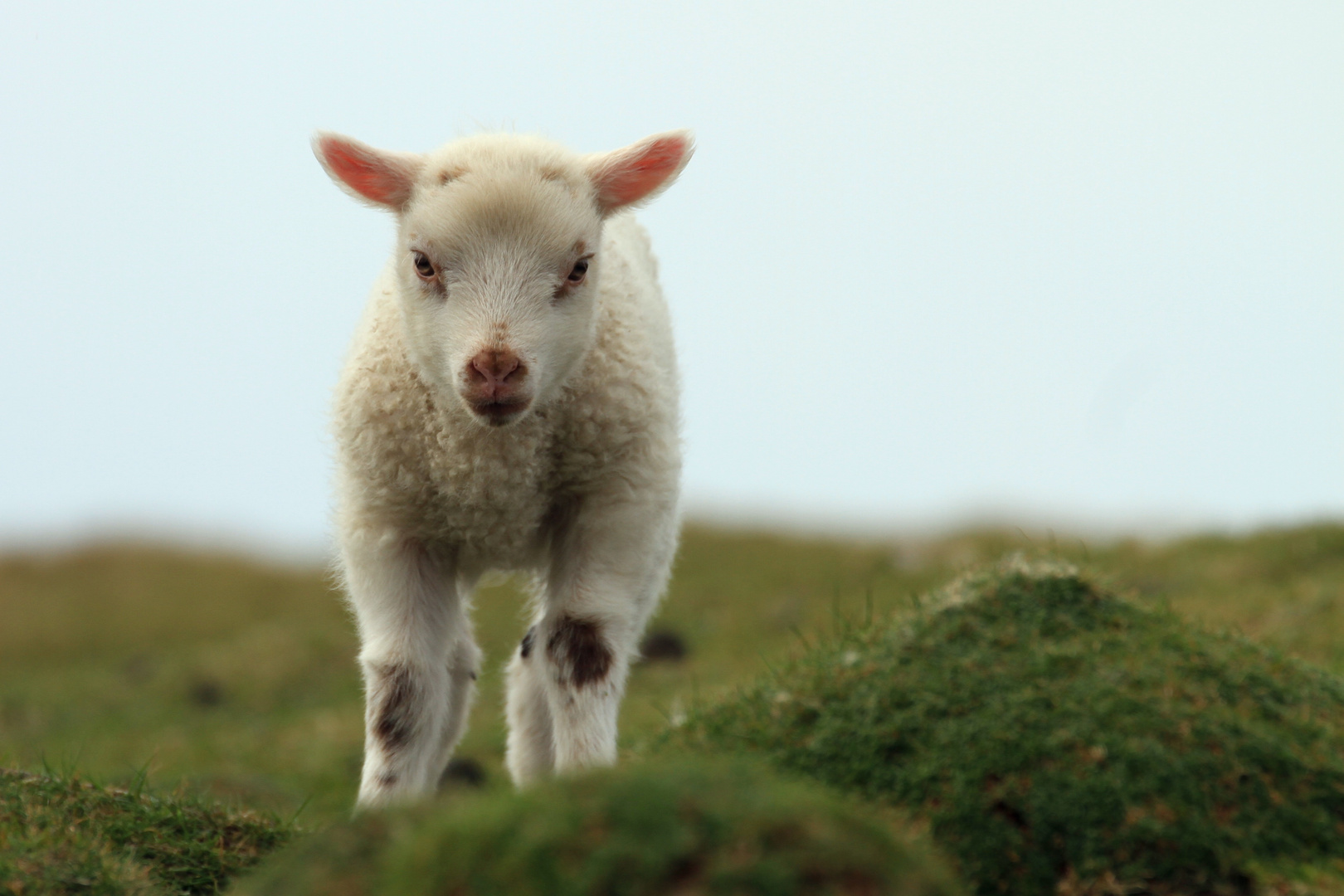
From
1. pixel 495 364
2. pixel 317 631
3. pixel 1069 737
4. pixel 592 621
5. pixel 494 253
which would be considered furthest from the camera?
pixel 317 631

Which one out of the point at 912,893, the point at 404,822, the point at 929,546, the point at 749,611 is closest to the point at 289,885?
the point at 404,822

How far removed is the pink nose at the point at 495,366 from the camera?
5051 mm

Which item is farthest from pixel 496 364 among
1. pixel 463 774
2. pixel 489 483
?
pixel 463 774

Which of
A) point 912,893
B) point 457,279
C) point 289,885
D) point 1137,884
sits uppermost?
point 457,279

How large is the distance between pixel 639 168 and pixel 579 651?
6.56 feet

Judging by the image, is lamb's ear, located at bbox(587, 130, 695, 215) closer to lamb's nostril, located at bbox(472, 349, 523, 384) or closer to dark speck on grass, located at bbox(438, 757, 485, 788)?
lamb's nostril, located at bbox(472, 349, 523, 384)

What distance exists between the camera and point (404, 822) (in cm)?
346

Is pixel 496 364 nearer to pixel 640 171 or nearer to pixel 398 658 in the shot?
pixel 640 171

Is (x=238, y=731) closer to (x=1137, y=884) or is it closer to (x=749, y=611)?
(x=749, y=611)

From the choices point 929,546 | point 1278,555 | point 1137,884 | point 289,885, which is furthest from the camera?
point 929,546

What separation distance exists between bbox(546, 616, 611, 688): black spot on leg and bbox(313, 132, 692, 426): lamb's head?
0.92 m

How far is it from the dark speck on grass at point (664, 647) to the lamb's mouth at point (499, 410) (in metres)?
7.86

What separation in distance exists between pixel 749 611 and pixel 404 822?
37.0 feet

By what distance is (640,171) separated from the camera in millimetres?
5750
